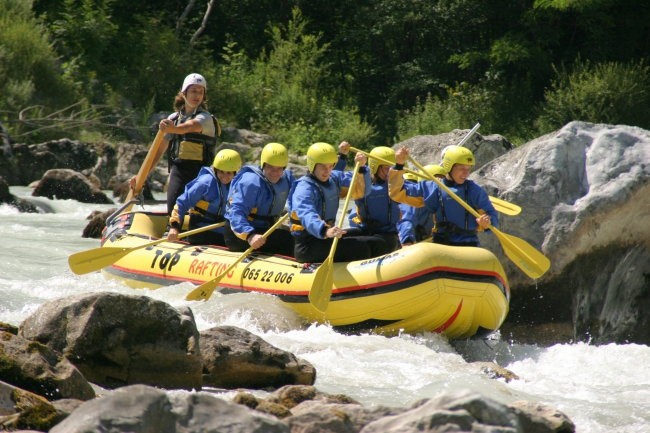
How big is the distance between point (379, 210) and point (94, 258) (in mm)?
2474

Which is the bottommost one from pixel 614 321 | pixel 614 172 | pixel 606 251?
pixel 614 321

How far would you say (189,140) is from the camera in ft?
33.4

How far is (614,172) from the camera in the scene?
927 cm

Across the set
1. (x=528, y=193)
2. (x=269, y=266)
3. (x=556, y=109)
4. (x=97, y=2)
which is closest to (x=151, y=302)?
(x=269, y=266)

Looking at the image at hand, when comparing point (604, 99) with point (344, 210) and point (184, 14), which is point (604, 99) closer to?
point (184, 14)

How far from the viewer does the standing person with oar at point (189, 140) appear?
1009 cm

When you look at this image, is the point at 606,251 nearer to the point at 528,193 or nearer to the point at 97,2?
the point at 528,193

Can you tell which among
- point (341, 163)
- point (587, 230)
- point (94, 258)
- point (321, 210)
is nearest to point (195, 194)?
point (94, 258)

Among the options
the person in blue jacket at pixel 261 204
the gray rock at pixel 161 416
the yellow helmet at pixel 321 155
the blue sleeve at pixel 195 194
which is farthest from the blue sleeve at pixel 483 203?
the gray rock at pixel 161 416

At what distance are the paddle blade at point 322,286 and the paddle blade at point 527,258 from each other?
1.28 meters

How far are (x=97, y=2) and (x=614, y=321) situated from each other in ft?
62.0

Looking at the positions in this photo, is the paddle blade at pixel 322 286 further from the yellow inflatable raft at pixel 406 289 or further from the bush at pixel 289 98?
the bush at pixel 289 98

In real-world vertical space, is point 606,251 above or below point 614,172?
below

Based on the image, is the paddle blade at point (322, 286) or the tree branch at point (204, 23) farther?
the tree branch at point (204, 23)
